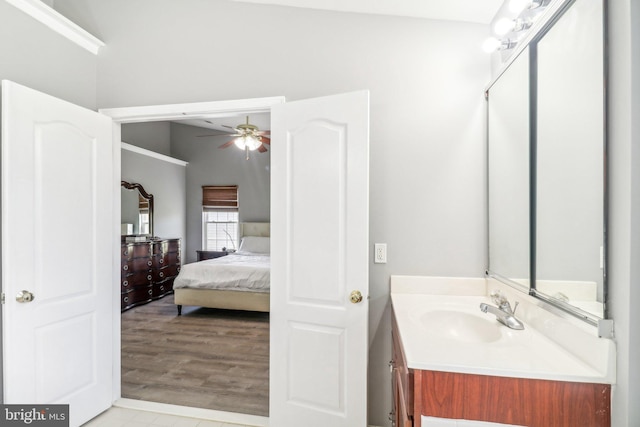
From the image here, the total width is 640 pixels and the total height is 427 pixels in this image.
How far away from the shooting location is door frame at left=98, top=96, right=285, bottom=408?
2.10 meters

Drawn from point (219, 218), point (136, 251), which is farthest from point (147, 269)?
point (219, 218)

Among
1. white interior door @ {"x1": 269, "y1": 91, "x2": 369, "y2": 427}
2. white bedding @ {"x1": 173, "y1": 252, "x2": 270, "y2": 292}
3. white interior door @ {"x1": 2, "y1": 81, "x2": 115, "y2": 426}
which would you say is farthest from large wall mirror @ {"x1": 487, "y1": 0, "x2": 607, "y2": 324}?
white bedding @ {"x1": 173, "y1": 252, "x2": 270, "y2": 292}

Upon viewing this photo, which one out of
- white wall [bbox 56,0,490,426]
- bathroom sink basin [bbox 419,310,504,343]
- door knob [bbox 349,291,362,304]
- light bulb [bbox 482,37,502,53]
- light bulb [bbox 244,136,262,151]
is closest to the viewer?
bathroom sink basin [bbox 419,310,504,343]

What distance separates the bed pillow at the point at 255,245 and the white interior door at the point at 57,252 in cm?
382

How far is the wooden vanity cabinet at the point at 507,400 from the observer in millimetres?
991

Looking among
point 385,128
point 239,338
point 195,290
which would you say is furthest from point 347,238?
point 195,290

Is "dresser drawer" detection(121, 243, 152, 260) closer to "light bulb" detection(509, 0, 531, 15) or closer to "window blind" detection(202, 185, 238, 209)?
"window blind" detection(202, 185, 238, 209)

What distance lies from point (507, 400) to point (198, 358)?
9.64 feet

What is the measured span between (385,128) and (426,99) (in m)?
0.31

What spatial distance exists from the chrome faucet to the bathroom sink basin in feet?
0.20

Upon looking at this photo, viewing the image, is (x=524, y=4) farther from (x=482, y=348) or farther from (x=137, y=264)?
(x=137, y=264)

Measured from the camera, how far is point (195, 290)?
4.45m

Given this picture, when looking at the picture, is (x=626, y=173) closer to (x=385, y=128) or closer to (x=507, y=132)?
(x=507, y=132)

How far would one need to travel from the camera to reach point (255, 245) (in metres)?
6.21
